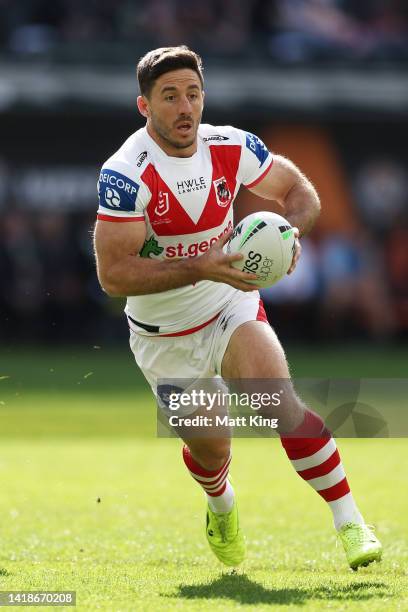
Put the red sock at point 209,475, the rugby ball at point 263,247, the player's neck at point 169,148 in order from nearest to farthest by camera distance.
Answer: the rugby ball at point 263,247
the player's neck at point 169,148
the red sock at point 209,475

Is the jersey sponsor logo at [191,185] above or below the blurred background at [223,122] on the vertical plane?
above

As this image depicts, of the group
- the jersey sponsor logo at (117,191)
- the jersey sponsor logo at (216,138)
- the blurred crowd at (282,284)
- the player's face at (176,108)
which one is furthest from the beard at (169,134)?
the blurred crowd at (282,284)

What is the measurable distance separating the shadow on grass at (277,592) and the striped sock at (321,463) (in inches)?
20.0

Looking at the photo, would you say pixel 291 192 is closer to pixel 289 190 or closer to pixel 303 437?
pixel 289 190

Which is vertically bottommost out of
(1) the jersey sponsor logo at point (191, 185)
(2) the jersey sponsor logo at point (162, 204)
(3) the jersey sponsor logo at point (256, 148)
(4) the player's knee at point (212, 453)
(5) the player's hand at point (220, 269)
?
(4) the player's knee at point (212, 453)

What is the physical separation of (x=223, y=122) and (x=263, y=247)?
16.7m

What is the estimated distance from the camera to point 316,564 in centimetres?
679

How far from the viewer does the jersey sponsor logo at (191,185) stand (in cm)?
663

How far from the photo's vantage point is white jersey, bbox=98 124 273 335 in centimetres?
645

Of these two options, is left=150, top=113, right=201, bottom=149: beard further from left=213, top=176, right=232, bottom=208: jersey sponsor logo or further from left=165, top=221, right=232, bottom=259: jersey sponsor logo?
left=165, top=221, right=232, bottom=259: jersey sponsor logo

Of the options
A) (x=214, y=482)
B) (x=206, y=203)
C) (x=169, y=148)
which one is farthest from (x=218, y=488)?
(x=169, y=148)

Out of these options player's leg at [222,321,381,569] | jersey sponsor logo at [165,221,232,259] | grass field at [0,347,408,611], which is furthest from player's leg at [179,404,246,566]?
jersey sponsor logo at [165,221,232,259]

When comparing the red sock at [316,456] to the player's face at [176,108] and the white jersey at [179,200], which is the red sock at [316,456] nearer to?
the white jersey at [179,200]

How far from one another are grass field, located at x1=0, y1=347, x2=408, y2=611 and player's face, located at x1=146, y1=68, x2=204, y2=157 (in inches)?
95.1
